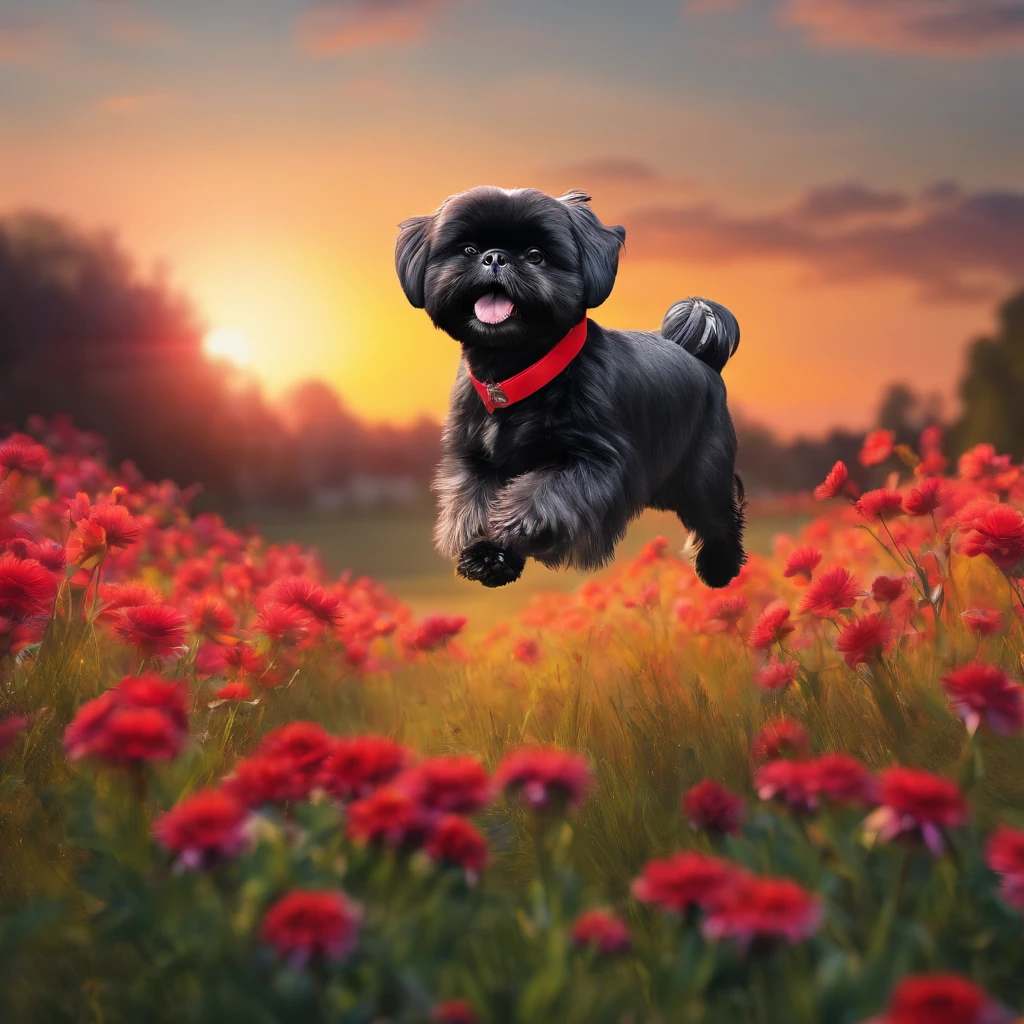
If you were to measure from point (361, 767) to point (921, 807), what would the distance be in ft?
3.24

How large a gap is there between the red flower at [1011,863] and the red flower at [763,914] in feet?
1.40

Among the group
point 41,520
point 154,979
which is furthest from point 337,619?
point 41,520

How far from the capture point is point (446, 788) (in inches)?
72.1

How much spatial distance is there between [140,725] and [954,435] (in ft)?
41.4

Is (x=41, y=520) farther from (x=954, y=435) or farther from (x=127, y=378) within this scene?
(x=954, y=435)

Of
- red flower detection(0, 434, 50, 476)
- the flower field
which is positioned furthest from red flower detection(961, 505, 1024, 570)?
red flower detection(0, 434, 50, 476)

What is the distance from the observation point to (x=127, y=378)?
1295 cm

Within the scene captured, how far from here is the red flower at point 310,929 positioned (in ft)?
5.01

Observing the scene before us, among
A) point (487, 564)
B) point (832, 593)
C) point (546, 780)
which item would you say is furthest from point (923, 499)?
point (546, 780)

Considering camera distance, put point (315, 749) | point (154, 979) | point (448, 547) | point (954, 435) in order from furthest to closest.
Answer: point (954, 435), point (448, 547), point (315, 749), point (154, 979)

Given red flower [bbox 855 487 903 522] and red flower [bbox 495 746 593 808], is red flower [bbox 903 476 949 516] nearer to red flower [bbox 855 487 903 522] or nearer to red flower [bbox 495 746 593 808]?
red flower [bbox 855 487 903 522]

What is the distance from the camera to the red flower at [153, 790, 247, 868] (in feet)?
5.58

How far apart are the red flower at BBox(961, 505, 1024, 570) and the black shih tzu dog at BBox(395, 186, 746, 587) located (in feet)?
3.73

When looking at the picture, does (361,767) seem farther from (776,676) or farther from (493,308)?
(493,308)
